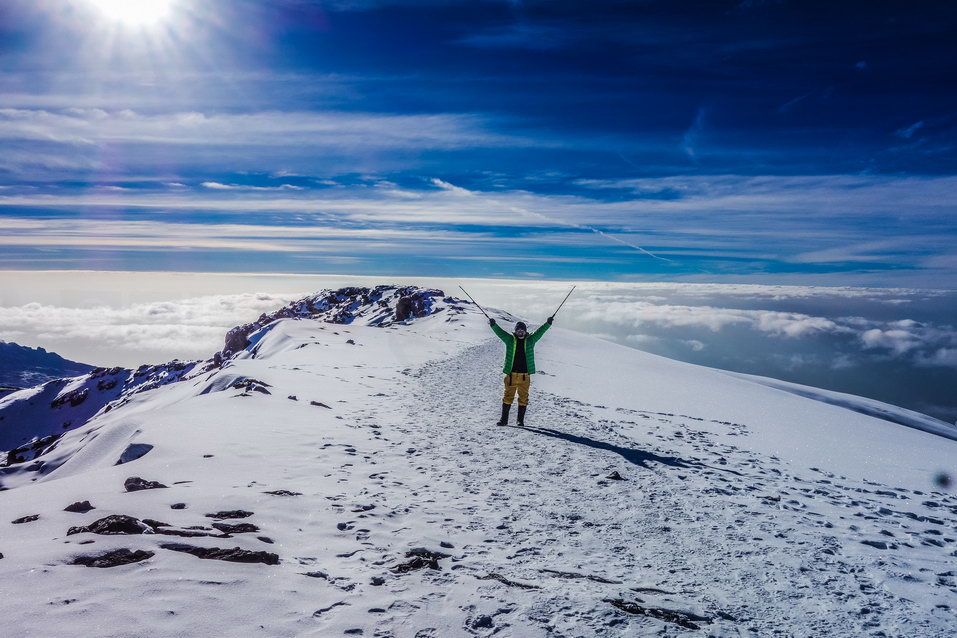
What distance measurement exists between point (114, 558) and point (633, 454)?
1029 centimetres

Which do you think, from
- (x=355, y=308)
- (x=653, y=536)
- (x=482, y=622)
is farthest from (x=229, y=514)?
(x=355, y=308)

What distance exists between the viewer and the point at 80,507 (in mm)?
7164

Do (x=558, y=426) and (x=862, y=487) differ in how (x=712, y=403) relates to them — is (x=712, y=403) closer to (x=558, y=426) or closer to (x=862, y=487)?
(x=558, y=426)

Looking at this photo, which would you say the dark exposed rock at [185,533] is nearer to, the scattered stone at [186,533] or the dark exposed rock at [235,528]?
the scattered stone at [186,533]

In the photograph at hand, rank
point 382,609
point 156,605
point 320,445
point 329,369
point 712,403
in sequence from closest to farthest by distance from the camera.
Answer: point 156,605 < point 382,609 < point 320,445 < point 712,403 < point 329,369

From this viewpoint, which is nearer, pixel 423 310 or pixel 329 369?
pixel 329 369

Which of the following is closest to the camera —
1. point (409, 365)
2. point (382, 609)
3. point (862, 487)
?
point (382, 609)

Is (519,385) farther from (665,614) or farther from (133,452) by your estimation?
(665,614)

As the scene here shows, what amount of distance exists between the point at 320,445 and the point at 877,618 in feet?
34.0

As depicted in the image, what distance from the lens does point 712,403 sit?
2223 centimetres

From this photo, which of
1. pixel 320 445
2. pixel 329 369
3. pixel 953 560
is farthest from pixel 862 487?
pixel 329 369

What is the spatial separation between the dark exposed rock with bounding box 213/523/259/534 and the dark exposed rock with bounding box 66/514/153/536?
2.63 ft

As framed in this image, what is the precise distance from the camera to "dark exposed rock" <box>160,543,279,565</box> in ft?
19.4

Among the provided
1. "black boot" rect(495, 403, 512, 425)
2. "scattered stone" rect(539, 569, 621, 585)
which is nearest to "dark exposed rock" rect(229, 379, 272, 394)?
"black boot" rect(495, 403, 512, 425)
